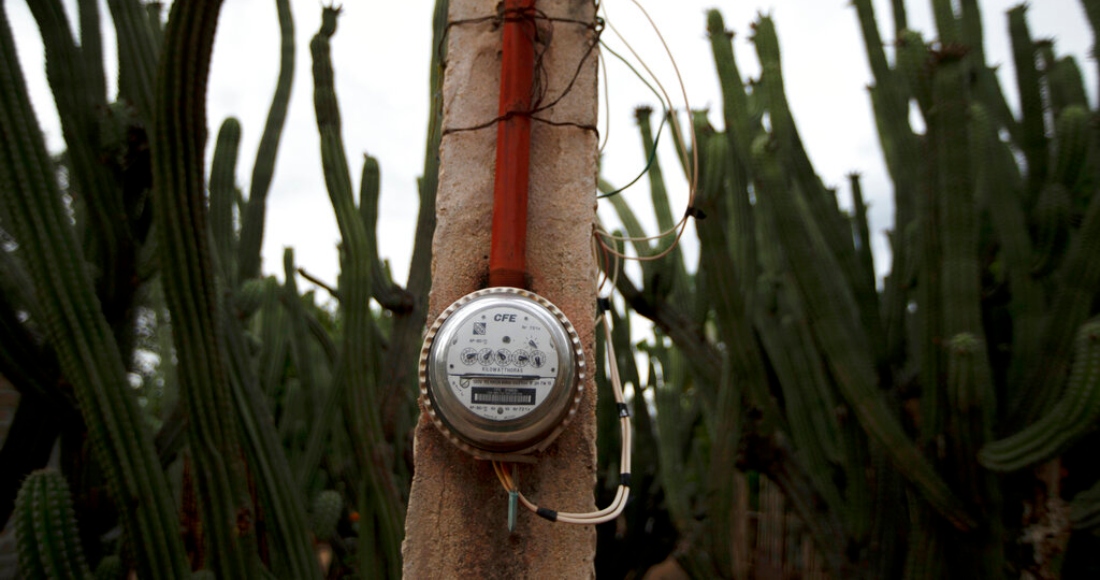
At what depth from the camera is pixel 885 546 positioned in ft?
12.5

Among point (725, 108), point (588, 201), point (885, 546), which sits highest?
point (725, 108)

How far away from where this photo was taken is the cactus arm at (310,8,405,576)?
2881mm

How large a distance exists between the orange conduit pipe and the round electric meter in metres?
0.10

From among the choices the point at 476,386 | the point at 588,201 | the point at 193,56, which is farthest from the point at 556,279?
the point at 193,56

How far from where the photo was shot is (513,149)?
64.4 inches

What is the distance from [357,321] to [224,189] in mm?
741

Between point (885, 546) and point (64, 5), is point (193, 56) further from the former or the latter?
point (885, 546)

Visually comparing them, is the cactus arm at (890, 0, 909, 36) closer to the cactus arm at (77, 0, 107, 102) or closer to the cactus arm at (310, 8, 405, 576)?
the cactus arm at (310, 8, 405, 576)

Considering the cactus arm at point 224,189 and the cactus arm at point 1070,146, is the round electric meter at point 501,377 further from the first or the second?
the cactus arm at point 1070,146

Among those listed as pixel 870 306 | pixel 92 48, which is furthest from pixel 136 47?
pixel 870 306

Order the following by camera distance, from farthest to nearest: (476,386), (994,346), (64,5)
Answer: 1. (994,346)
2. (64,5)
3. (476,386)

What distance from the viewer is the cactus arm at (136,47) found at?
282cm

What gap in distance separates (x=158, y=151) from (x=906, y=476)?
272 centimetres

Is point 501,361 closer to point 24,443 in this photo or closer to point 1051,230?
point 24,443
